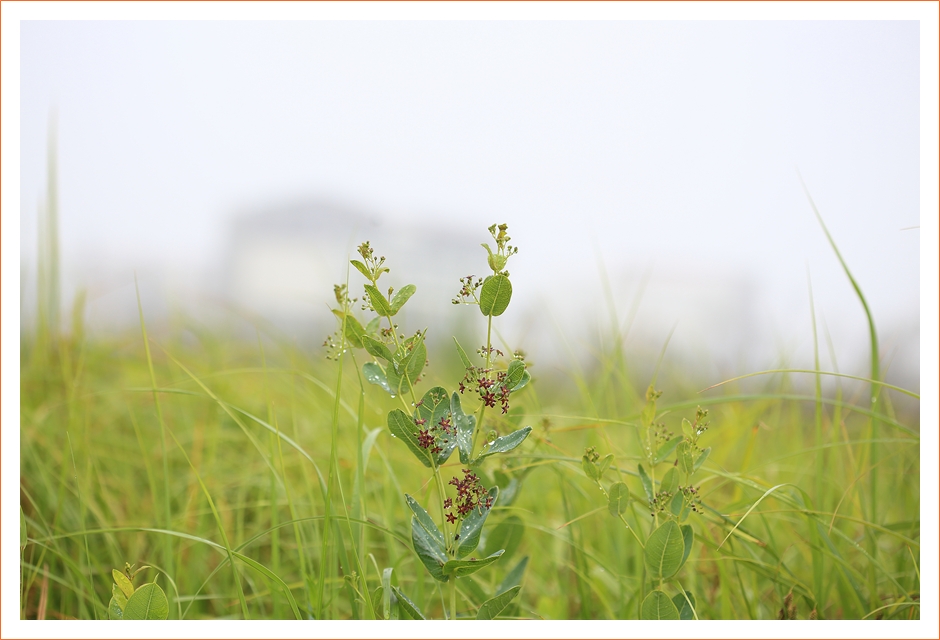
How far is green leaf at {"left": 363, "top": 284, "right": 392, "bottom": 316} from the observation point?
1.29 ft

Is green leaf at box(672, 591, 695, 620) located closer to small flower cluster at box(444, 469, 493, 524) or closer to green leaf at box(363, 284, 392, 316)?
small flower cluster at box(444, 469, 493, 524)

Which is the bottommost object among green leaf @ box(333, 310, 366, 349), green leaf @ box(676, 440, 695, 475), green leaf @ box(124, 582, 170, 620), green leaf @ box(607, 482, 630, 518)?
green leaf @ box(124, 582, 170, 620)

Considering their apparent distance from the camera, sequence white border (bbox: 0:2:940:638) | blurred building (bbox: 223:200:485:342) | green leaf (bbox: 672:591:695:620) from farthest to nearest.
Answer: blurred building (bbox: 223:200:485:342)
white border (bbox: 0:2:940:638)
green leaf (bbox: 672:591:695:620)

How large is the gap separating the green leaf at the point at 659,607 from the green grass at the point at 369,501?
0.07m

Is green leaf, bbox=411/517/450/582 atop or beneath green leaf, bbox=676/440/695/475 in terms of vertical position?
beneath

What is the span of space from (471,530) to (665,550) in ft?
0.53

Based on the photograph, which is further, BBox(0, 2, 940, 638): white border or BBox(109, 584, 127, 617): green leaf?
BBox(0, 2, 940, 638): white border

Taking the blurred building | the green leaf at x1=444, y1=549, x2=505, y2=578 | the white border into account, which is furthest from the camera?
the blurred building

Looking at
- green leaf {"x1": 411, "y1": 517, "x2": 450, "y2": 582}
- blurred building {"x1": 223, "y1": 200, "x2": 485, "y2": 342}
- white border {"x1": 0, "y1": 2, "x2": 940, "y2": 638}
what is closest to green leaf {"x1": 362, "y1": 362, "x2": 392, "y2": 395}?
green leaf {"x1": 411, "y1": 517, "x2": 450, "y2": 582}

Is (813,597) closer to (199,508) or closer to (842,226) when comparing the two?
(842,226)

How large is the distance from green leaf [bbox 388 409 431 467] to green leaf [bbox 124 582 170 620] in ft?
0.80

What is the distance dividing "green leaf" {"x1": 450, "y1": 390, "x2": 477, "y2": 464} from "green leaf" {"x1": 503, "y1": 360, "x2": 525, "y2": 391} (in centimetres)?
4

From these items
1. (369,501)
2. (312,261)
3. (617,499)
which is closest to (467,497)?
(617,499)

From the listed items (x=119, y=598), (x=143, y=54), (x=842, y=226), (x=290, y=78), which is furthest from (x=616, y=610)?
(x=143, y=54)
